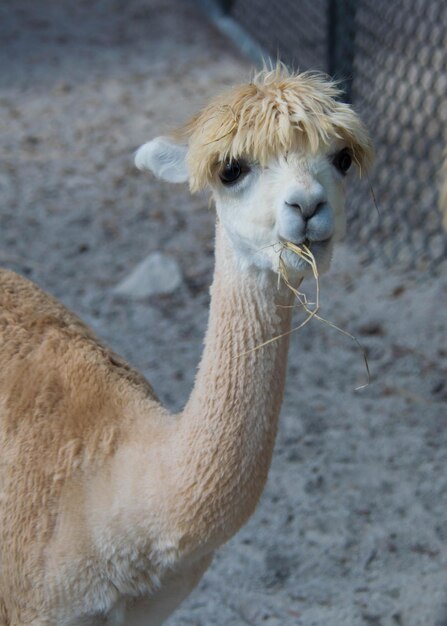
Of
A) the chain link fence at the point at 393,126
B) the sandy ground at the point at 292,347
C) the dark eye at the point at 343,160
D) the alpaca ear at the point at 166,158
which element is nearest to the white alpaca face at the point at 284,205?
the dark eye at the point at 343,160

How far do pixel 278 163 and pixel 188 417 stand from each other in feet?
1.93

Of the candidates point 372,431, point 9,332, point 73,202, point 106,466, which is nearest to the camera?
point 106,466

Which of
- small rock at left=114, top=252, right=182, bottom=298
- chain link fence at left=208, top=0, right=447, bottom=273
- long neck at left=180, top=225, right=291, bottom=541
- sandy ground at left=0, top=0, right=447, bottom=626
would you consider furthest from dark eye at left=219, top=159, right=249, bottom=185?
chain link fence at left=208, top=0, right=447, bottom=273

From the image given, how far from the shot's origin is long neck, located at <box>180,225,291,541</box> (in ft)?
6.92

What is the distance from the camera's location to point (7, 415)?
7.83 ft

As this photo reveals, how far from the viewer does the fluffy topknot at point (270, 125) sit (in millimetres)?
1962

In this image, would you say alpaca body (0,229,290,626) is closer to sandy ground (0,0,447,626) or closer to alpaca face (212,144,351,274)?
alpaca face (212,144,351,274)

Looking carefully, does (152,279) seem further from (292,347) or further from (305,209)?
(305,209)

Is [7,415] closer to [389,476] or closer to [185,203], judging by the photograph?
[389,476]

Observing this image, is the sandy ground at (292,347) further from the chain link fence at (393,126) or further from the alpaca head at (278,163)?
the alpaca head at (278,163)

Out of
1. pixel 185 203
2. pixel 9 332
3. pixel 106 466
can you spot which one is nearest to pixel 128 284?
pixel 185 203

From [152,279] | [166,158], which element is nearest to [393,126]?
[152,279]

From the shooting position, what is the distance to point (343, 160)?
6.79ft

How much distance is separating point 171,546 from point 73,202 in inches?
158
